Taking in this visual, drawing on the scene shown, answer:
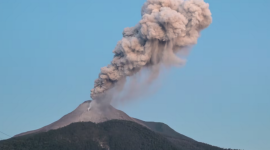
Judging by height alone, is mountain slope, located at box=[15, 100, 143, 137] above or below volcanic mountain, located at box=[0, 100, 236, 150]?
above

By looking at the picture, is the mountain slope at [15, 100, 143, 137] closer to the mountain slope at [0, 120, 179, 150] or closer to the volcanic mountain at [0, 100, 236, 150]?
the volcanic mountain at [0, 100, 236, 150]

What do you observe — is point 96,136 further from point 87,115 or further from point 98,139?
point 87,115

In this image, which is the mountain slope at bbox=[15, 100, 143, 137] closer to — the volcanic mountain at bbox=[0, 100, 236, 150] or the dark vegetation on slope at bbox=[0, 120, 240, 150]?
the volcanic mountain at bbox=[0, 100, 236, 150]

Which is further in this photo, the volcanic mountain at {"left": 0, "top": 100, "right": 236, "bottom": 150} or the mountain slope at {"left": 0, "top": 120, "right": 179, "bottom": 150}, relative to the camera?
the volcanic mountain at {"left": 0, "top": 100, "right": 236, "bottom": 150}

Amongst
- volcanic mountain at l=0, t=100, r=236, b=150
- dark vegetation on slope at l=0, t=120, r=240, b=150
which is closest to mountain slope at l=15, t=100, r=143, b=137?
volcanic mountain at l=0, t=100, r=236, b=150

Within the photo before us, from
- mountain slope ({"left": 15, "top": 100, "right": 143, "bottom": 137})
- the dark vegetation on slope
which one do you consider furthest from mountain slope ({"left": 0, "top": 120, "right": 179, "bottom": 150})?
mountain slope ({"left": 15, "top": 100, "right": 143, "bottom": 137})

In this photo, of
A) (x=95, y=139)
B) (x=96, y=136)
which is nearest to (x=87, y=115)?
(x=96, y=136)

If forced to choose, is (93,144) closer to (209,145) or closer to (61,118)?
(61,118)
